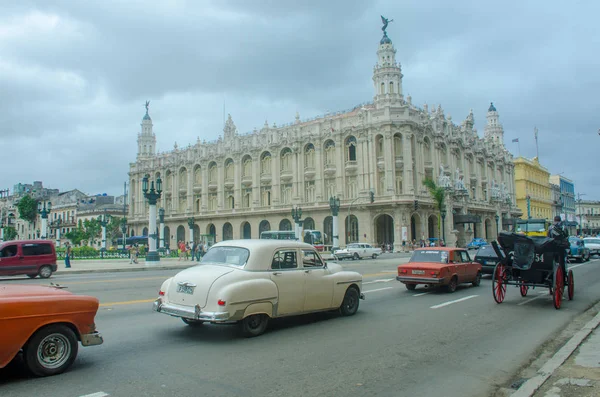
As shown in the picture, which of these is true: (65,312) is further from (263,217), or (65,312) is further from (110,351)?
(263,217)

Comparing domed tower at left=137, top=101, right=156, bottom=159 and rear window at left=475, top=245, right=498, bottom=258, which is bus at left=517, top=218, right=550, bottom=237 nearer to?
rear window at left=475, top=245, right=498, bottom=258

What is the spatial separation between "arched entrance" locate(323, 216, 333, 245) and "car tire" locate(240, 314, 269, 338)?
47.2 meters

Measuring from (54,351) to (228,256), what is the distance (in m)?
3.42

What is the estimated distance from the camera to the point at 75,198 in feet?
348

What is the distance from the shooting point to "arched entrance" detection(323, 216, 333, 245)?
55.6 meters

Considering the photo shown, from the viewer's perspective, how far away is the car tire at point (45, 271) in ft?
69.4

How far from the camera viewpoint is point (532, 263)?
12.0 meters

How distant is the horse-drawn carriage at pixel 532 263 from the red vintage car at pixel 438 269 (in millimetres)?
2101

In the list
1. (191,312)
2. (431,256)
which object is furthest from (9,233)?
(191,312)

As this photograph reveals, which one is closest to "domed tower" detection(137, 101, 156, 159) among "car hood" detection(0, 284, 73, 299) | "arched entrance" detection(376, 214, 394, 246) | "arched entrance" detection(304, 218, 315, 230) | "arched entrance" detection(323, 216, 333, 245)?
"arched entrance" detection(304, 218, 315, 230)

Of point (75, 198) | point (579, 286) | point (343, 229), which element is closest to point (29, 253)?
point (579, 286)

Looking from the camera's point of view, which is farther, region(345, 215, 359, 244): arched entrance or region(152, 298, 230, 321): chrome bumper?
region(345, 215, 359, 244): arched entrance

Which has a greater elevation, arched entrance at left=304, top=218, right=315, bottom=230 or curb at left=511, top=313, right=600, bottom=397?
arched entrance at left=304, top=218, right=315, bottom=230

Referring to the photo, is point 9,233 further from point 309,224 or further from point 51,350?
point 51,350
